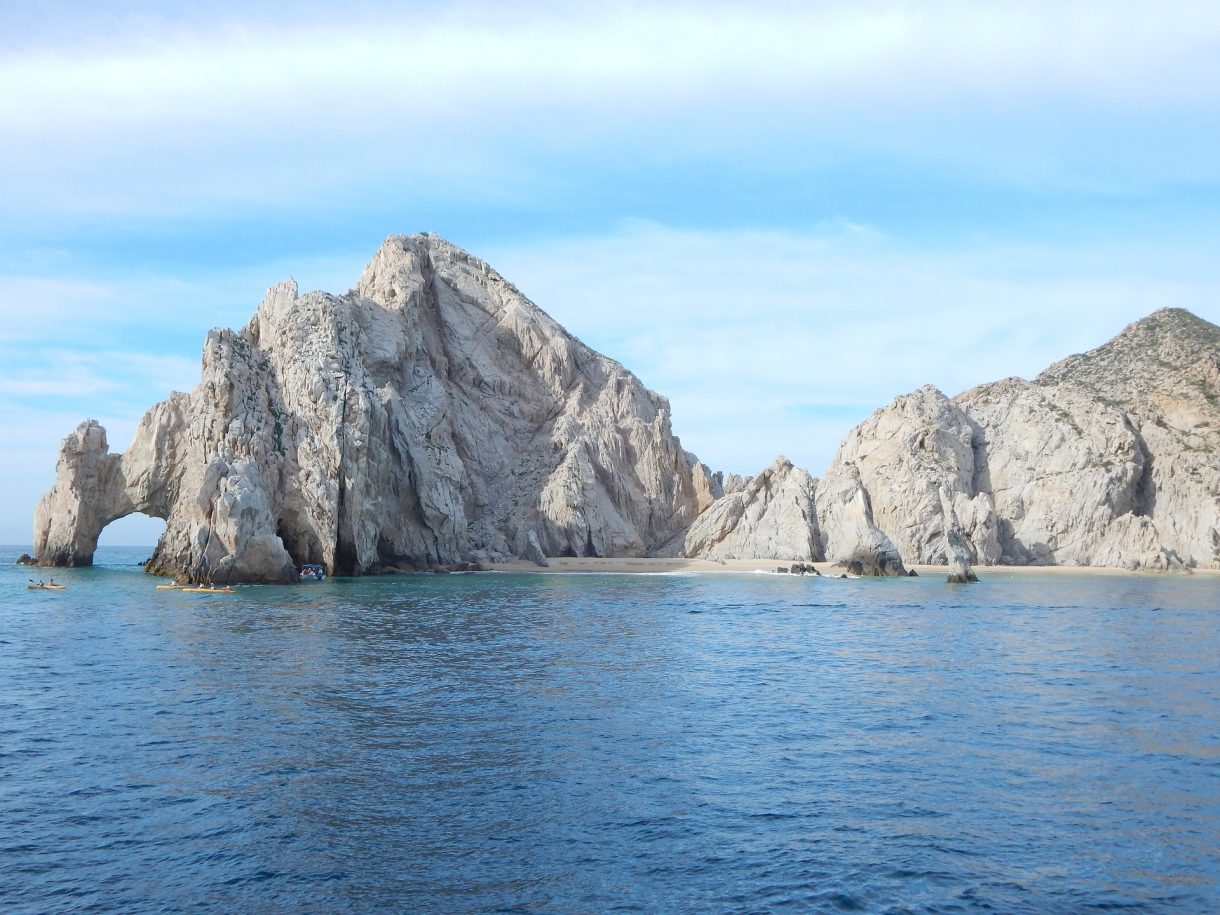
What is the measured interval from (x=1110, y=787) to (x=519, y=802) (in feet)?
44.0

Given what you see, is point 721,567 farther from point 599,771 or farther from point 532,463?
point 599,771

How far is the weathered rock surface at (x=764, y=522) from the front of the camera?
106m

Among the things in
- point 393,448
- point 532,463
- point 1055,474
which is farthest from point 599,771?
point 1055,474

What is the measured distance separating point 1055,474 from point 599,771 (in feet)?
357

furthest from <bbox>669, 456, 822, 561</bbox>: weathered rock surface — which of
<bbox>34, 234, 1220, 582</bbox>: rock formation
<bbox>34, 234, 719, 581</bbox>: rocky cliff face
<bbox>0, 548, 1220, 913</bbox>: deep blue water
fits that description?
<bbox>0, 548, 1220, 913</bbox>: deep blue water

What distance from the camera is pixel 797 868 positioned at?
16766 millimetres

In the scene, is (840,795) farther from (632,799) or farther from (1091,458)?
(1091,458)

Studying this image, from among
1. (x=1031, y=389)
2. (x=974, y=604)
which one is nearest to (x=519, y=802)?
(x=974, y=604)

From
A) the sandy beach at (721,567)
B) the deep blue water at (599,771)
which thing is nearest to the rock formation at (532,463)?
the sandy beach at (721,567)

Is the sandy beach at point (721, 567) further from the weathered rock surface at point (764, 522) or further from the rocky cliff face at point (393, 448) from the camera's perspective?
the rocky cliff face at point (393, 448)

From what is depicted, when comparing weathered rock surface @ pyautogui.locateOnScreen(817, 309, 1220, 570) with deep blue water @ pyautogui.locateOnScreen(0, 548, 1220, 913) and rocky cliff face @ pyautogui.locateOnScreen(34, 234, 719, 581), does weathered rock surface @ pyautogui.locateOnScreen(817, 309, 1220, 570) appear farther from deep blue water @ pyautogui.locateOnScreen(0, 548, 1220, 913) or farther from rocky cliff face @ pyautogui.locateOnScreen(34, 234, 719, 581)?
deep blue water @ pyautogui.locateOnScreen(0, 548, 1220, 913)

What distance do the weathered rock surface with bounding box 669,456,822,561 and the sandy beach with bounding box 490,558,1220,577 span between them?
1.91 metres

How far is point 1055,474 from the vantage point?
116 metres

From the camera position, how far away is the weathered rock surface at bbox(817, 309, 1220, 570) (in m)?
108
